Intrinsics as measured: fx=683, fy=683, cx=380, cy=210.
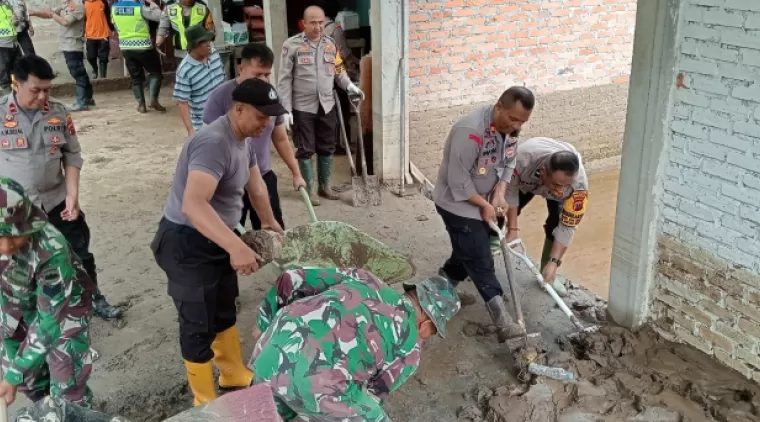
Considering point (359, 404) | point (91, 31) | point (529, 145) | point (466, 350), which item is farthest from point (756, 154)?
point (91, 31)

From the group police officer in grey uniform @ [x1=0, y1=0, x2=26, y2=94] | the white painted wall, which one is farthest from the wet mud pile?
police officer in grey uniform @ [x1=0, y1=0, x2=26, y2=94]

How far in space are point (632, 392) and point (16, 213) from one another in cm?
328

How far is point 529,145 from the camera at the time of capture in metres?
4.93

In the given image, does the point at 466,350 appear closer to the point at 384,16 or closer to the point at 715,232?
the point at 715,232

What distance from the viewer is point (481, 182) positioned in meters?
4.39

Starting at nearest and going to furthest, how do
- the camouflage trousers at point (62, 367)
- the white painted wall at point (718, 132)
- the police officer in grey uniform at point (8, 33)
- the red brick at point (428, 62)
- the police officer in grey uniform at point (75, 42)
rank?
1. the camouflage trousers at point (62, 367)
2. the white painted wall at point (718, 132)
3. the red brick at point (428, 62)
4. the police officer in grey uniform at point (8, 33)
5. the police officer in grey uniform at point (75, 42)

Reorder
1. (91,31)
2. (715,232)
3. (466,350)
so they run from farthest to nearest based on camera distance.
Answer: (91,31) → (466,350) → (715,232)

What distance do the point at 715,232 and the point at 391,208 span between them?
3473 millimetres

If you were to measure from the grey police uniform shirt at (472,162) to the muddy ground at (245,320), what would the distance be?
94 cm

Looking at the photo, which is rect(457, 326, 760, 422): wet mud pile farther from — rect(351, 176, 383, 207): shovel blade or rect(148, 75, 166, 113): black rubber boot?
rect(148, 75, 166, 113): black rubber boot

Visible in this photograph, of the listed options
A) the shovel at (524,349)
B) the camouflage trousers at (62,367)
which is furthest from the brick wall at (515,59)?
the camouflage trousers at (62,367)

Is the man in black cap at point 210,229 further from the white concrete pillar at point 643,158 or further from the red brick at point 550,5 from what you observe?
the red brick at point 550,5

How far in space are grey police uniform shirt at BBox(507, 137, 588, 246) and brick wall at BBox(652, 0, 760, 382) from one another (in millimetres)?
646

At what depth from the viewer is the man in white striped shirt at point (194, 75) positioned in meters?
5.55
